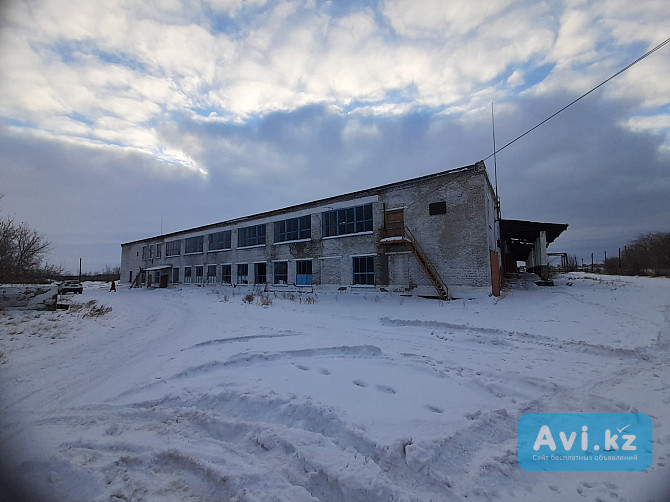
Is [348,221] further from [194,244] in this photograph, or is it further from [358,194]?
[194,244]

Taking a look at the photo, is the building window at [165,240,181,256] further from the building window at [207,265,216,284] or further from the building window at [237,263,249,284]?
the building window at [237,263,249,284]

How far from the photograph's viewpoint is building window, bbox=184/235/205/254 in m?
34.2

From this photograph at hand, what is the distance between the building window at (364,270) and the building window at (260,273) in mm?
9451

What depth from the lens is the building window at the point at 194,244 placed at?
34188mm

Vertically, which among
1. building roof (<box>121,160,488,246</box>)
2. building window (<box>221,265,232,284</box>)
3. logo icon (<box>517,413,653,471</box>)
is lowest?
logo icon (<box>517,413,653,471</box>)

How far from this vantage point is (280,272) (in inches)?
1008

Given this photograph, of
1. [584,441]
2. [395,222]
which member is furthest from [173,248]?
[584,441]

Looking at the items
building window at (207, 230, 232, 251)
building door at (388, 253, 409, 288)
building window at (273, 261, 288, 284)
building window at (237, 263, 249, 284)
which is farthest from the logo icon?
building window at (207, 230, 232, 251)

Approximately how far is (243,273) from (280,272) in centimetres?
511

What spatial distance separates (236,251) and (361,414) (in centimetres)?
2795

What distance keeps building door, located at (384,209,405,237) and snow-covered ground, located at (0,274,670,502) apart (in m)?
11.3

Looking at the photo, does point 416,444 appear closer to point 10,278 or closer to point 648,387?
point 648,387

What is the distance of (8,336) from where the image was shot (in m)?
7.55

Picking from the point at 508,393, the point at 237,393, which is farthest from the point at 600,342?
the point at 237,393
